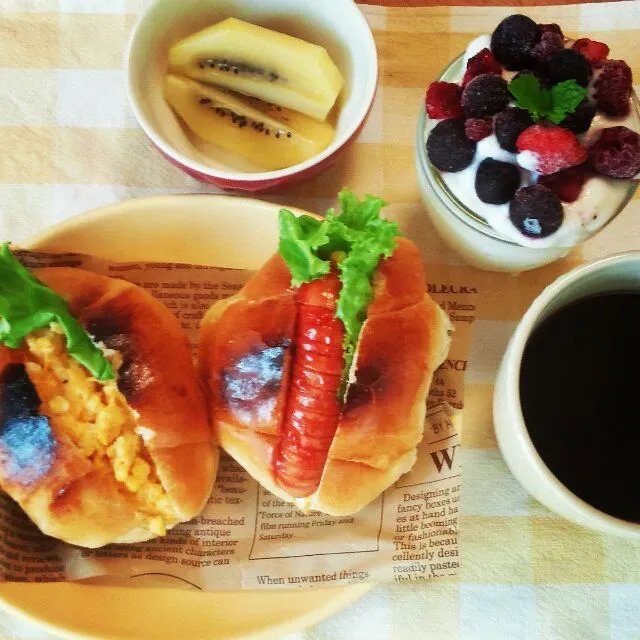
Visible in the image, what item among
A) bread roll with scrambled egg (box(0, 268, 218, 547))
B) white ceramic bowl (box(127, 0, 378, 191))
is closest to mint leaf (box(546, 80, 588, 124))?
white ceramic bowl (box(127, 0, 378, 191))

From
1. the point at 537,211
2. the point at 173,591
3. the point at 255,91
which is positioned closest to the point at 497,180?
the point at 537,211

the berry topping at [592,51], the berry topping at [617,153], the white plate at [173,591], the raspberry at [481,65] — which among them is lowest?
the white plate at [173,591]

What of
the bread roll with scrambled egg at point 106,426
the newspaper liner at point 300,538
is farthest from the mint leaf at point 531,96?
the bread roll with scrambled egg at point 106,426

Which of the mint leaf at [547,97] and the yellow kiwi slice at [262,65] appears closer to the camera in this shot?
the mint leaf at [547,97]

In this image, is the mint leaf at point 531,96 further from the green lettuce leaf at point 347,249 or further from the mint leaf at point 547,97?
the green lettuce leaf at point 347,249

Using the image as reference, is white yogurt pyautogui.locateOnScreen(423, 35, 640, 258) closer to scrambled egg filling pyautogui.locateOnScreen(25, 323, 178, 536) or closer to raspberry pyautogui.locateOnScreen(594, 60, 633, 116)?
raspberry pyautogui.locateOnScreen(594, 60, 633, 116)

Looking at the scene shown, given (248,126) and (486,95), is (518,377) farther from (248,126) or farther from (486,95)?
(248,126)

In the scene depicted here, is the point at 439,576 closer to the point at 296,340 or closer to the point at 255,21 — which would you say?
the point at 296,340

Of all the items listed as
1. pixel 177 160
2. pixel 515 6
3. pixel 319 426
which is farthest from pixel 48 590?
pixel 515 6
